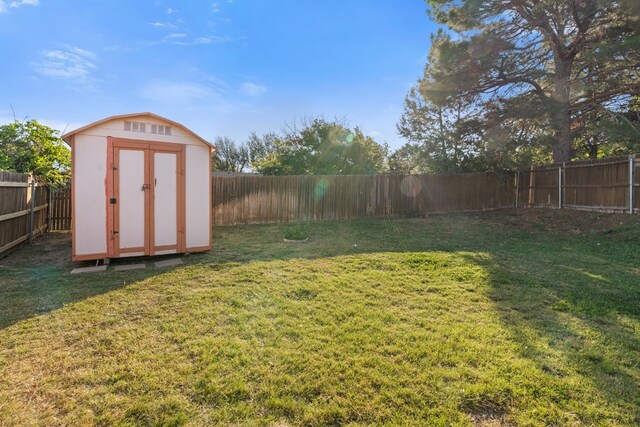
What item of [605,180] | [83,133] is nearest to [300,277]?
[83,133]

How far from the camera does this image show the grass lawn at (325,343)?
1.73 meters

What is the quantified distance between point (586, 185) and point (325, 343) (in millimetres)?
11269

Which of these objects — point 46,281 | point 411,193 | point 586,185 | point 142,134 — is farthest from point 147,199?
point 586,185

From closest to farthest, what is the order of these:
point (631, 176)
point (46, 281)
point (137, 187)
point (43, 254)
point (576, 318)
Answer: point (576, 318) → point (46, 281) → point (137, 187) → point (43, 254) → point (631, 176)

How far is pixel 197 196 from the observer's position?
564 cm

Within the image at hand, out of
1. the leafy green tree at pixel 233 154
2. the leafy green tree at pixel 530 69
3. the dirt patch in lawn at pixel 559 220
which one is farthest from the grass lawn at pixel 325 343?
the leafy green tree at pixel 233 154

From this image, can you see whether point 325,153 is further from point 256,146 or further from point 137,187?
point 256,146

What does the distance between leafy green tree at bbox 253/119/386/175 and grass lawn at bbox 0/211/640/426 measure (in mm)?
9619

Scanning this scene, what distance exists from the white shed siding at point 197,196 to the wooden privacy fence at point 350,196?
11.3ft

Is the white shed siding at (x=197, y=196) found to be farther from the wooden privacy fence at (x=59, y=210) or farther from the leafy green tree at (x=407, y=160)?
the leafy green tree at (x=407, y=160)

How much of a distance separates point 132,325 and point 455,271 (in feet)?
13.1

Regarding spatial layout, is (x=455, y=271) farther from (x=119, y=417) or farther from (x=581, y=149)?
(x=581, y=149)

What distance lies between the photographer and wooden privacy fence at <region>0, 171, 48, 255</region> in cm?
531

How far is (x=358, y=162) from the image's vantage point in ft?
47.7
